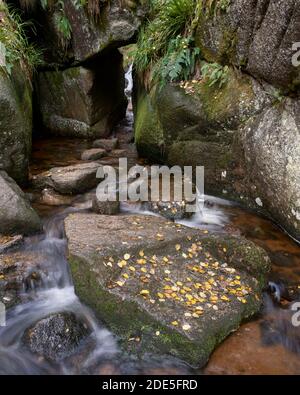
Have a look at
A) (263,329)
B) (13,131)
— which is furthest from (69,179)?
(263,329)

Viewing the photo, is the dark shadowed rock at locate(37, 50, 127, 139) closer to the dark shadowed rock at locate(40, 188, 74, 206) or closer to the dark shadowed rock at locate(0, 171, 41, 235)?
the dark shadowed rock at locate(40, 188, 74, 206)

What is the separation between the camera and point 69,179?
6156 mm

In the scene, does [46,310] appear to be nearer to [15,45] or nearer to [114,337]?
[114,337]

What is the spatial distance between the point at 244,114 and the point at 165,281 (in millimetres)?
3037

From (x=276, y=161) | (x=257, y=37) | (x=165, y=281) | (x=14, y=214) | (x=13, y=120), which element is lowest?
(x=165, y=281)

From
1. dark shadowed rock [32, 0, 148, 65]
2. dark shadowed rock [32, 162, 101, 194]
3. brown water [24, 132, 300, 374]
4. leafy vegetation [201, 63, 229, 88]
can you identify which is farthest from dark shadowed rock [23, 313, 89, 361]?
dark shadowed rock [32, 0, 148, 65]

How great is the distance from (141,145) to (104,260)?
3.97 m

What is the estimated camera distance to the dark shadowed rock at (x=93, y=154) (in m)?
7.60

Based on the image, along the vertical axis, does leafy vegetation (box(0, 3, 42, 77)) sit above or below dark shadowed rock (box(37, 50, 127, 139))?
above

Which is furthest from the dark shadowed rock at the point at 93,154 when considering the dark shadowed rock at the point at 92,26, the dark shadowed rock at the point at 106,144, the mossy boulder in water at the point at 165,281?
the mossy boulder in water at the point at 165,281

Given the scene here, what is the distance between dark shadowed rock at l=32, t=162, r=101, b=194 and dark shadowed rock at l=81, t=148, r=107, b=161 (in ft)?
3.41

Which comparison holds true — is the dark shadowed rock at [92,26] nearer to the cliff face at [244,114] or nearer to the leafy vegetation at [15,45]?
the leafy vegetation at [15,45]

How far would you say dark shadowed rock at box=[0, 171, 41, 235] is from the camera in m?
4.85

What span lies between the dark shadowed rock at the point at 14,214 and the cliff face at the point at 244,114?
9.18 feet
